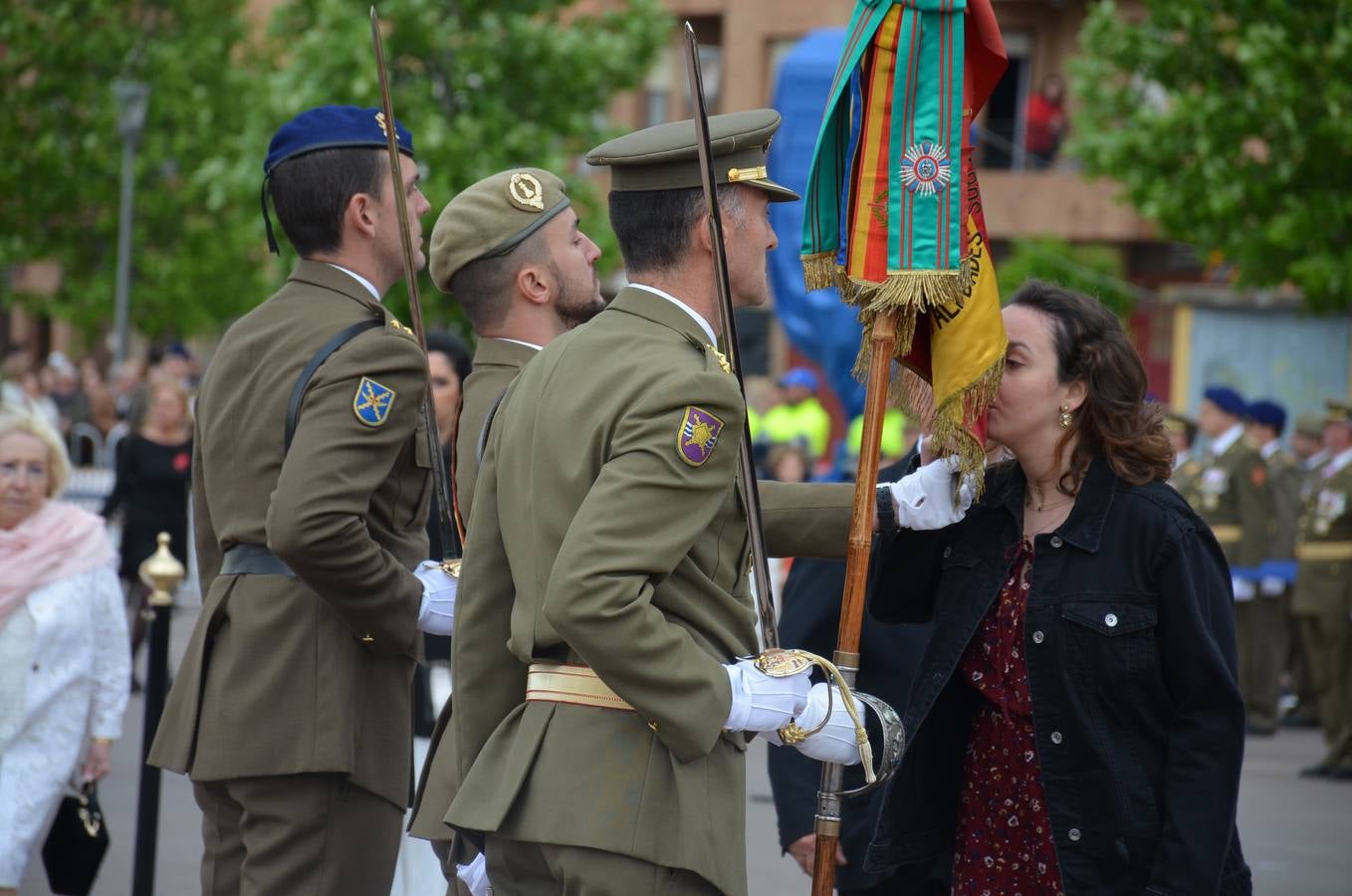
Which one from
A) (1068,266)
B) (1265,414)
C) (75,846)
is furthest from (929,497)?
(1068,266)

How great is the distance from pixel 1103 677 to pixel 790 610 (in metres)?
1.29

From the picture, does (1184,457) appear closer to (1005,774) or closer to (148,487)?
(148,487)

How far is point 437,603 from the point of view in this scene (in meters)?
3.96

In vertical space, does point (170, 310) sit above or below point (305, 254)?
below

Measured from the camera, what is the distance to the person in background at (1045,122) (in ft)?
87.7

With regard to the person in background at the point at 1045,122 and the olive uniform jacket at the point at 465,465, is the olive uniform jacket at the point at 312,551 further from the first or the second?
the person in background at the point at 1045,122

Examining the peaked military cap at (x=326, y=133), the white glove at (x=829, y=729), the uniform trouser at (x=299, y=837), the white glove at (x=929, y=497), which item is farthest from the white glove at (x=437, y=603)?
the white glove at (x=829, y=729)

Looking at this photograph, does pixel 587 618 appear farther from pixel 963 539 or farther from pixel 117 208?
pixel 117 208

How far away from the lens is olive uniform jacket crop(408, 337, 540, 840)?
12.5 feet

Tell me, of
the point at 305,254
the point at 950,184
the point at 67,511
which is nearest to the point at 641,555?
the point at 950,184

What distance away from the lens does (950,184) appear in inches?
134

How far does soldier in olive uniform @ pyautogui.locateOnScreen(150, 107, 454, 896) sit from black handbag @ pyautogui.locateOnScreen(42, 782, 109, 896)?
156cm

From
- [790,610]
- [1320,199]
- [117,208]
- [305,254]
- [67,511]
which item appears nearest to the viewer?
[305,254]

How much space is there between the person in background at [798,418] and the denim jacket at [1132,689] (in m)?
13.3
